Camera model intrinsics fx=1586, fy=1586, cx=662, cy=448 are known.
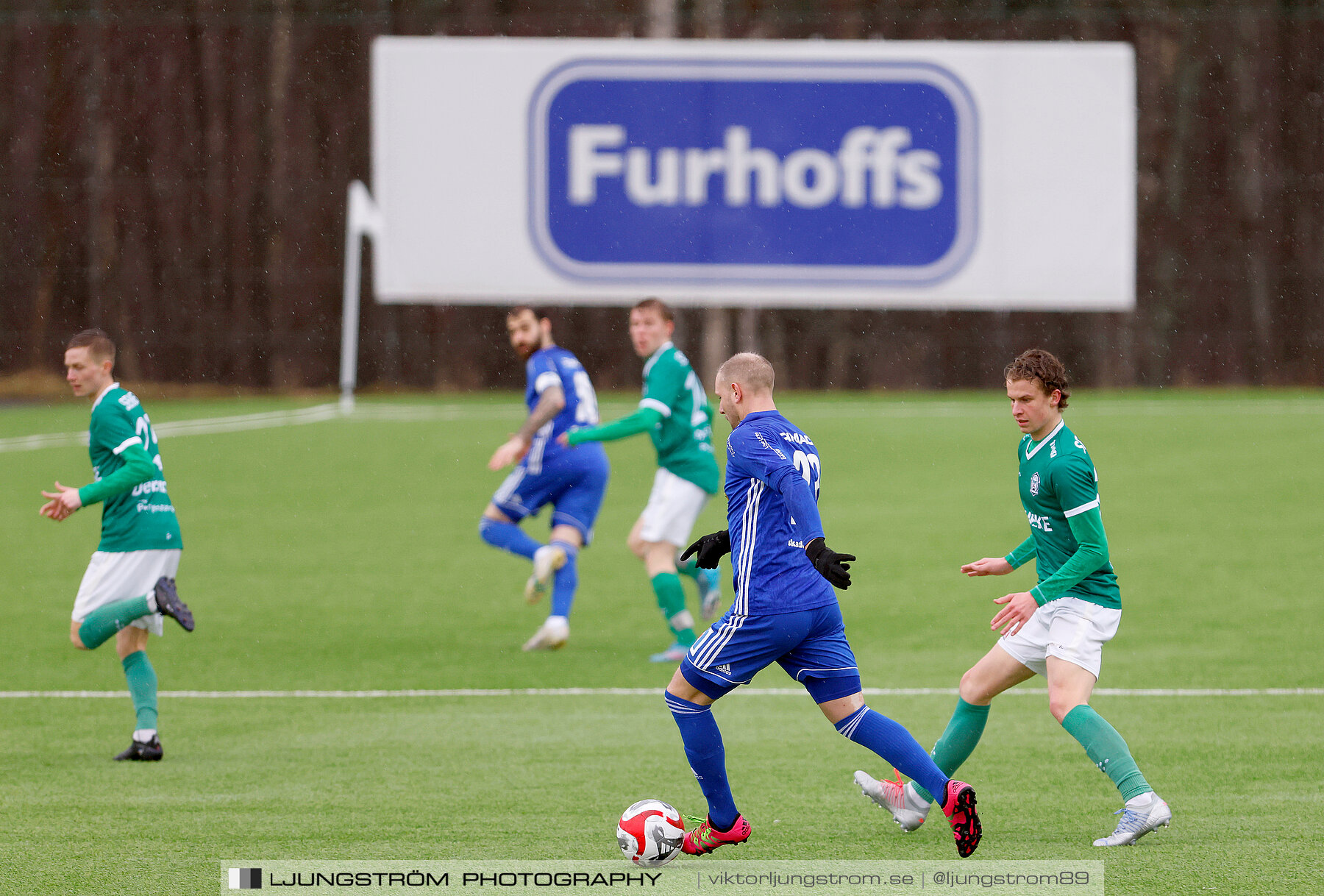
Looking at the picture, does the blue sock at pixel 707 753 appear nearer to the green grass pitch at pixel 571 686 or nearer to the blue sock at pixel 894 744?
the green grass pitch at pixel 571 686

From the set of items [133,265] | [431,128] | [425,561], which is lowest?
[425,561]

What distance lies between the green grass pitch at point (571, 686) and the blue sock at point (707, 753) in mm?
193

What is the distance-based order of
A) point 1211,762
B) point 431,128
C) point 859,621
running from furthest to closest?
point 431,128 → point 859,621 → point 1211,762

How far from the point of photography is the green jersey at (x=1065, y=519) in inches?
226

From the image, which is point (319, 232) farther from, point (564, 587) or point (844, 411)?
point (564, 587)

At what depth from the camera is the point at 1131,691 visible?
29.0 ft

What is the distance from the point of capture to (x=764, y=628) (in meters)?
5.48

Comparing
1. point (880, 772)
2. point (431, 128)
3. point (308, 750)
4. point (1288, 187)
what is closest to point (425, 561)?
point (308, 750)

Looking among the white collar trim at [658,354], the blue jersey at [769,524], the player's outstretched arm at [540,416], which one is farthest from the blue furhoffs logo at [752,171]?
the blue jersey at [769,524]

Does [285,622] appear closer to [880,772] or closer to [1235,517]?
[880,772]

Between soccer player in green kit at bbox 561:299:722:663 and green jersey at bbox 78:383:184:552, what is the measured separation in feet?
9.28

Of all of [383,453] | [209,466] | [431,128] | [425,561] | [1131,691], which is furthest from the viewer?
[431,128]

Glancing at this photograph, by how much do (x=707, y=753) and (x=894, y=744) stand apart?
0.66 m

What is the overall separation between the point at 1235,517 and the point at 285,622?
9.84 m
